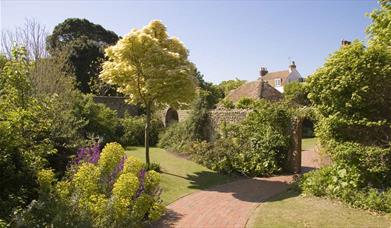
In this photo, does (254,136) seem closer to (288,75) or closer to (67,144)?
(67,144)

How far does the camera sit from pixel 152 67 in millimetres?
12586

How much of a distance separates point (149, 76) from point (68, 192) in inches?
276

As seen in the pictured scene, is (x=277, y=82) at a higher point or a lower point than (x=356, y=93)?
higher

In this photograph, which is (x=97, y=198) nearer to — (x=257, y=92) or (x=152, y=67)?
(x=152, y=67)

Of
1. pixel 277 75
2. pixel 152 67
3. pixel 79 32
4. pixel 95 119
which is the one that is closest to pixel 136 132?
pixel 95 119

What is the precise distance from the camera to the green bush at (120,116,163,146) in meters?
→ 21.6

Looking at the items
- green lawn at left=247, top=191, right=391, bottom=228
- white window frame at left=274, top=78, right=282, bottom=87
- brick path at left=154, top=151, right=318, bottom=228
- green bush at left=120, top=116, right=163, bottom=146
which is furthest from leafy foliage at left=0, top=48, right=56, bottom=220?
white window frame at left=274, top=78, right=282, bottom=87

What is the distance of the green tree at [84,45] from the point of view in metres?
34.7

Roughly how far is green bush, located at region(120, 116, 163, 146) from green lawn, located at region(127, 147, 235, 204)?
202 inches

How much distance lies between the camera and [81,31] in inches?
1681

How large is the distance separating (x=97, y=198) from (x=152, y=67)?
7.02 meters

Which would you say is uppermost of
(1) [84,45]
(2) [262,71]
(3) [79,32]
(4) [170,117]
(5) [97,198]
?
(3) [79,32]

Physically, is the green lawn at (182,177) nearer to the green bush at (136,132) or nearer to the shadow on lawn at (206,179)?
the shadow on lawn at (206,179)

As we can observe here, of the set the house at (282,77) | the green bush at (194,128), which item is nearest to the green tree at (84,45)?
the green bush at (194,128)
